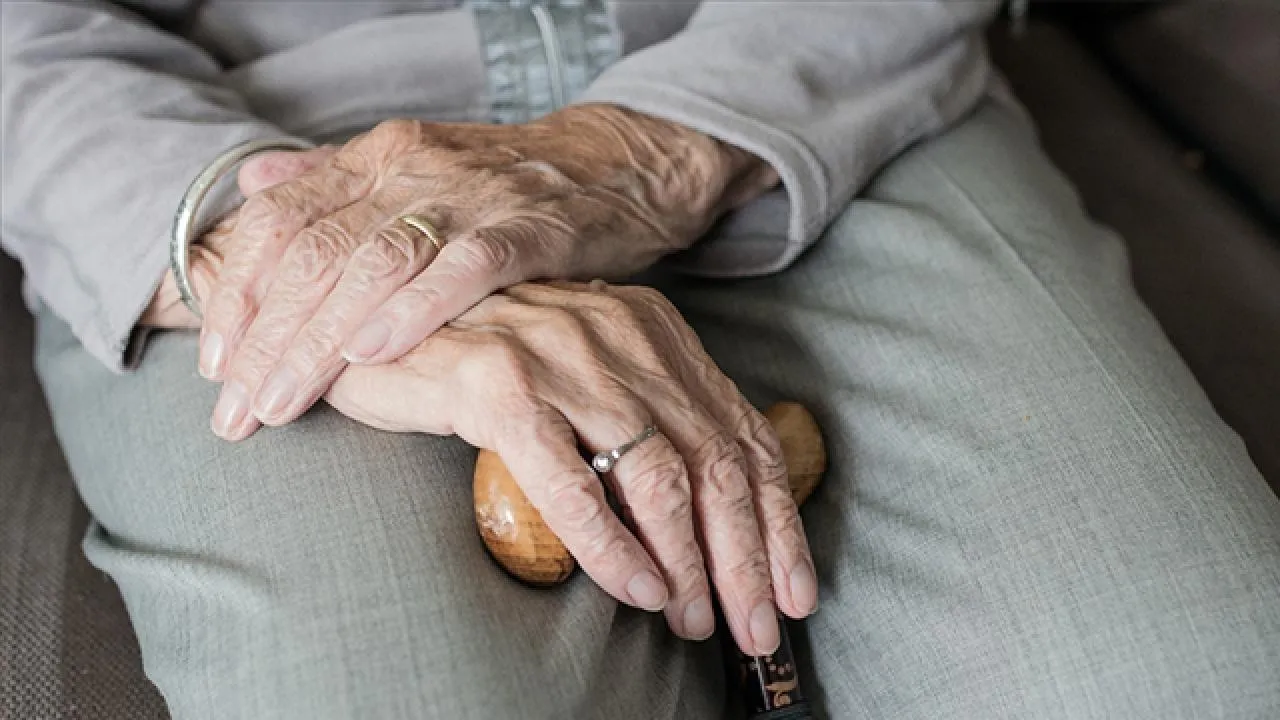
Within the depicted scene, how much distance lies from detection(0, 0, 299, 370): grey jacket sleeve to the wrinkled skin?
3.9 inches

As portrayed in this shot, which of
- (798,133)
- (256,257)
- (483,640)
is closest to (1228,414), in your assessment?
(798,133)

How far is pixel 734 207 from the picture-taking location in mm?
904

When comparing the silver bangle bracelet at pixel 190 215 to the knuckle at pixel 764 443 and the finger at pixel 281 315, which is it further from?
the knuckle at pixel 764 443

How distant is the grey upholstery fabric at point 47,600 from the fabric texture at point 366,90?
18 centimetres

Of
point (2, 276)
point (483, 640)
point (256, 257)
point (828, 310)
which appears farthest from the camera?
point (2, 276)

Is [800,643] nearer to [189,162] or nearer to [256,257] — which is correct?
[256,257]

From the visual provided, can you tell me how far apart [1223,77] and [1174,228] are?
0.16 metres

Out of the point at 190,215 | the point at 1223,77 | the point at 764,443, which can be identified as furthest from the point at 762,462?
the point at 1223,77

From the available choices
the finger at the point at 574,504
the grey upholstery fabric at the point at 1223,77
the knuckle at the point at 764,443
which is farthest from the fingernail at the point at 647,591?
the grey upholstery fabric at the point at 1223,77

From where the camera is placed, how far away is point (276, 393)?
2.16 feet

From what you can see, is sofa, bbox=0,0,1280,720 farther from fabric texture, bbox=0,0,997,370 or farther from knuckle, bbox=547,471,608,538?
knuckle, bbox=547,471,608,538

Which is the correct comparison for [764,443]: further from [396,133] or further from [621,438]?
[396,133]

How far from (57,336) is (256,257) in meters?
0.31

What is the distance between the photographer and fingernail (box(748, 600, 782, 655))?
0.66 metres
